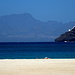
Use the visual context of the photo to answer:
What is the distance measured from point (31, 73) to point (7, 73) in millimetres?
1486

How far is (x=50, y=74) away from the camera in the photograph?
56.5ft

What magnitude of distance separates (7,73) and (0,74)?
599 millimetres

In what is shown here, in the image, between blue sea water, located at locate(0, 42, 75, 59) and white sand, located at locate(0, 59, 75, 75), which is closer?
white sand, located at locate(0, 59, 75, 75)

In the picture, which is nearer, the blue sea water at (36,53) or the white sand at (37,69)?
the white sand at (37,69)

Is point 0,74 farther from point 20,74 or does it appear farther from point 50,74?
point 50,74

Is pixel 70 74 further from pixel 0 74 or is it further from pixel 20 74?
pixel 0 74

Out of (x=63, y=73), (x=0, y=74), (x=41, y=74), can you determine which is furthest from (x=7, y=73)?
(x=63, y=73)

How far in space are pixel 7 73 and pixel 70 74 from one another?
3877 millimetres

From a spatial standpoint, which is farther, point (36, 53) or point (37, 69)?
point (36, 53)

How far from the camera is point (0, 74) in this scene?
17.2 metres

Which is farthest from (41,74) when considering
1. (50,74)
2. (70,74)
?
(70,74)

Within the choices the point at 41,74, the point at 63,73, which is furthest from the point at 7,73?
the point at 63,73

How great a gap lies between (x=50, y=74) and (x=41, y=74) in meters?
0.55

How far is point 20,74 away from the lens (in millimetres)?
17281
